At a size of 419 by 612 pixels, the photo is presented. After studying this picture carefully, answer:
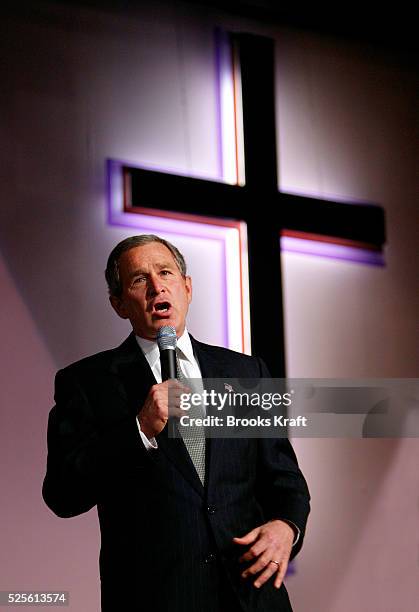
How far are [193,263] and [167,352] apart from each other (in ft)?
2.86

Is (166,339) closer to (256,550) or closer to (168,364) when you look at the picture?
(168,364)

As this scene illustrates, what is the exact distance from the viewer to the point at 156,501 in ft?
5.89

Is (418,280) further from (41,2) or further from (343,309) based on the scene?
(41,2)

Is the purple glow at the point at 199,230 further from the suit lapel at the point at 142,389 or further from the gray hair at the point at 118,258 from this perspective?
the suit lapel at the point at 142,389

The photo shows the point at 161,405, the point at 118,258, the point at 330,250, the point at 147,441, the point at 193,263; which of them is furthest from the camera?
the point at 330,250

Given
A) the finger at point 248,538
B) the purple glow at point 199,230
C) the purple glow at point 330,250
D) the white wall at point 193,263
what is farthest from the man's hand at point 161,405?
the purple glow at point 330,250

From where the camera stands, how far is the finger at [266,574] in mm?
1694

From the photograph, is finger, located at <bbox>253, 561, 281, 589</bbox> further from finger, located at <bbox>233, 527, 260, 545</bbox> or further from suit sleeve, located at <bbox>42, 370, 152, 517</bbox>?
suit sleeve, located at <bbox>42, 370, 152, 517</bbox>

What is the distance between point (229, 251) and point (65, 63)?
68 centimetres

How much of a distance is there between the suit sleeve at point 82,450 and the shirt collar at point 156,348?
0.51 ft

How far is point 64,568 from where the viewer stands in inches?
87.7

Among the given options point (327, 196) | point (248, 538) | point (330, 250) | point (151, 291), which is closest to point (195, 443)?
point (248, 538)

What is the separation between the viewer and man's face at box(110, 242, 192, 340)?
1973mm

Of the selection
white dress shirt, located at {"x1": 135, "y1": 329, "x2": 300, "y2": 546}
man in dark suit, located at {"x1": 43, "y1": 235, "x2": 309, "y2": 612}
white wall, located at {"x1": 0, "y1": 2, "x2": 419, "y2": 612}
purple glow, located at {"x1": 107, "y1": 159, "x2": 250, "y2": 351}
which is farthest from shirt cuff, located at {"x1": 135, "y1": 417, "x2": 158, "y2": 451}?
purple glow, located at {"x1": 107, "y1": 159, "x2": 250, "y2": 351}
